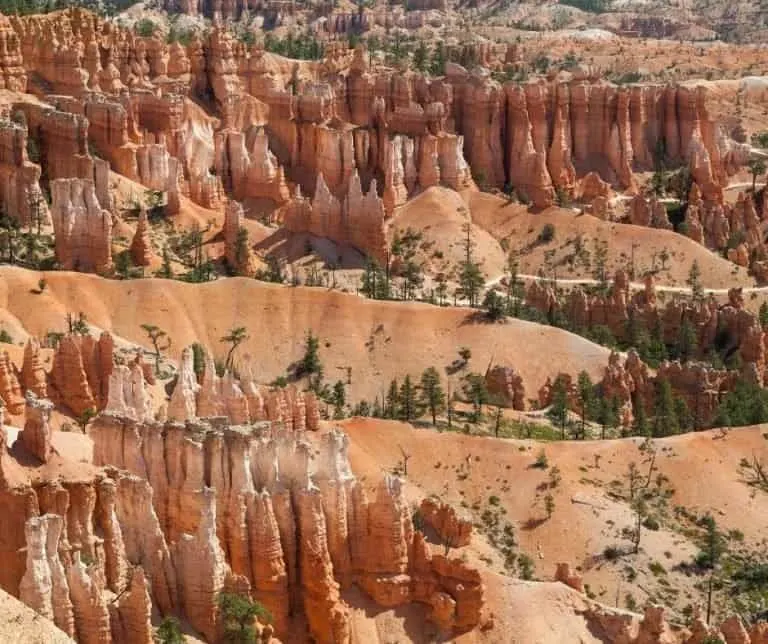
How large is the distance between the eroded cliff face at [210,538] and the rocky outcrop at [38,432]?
158cm

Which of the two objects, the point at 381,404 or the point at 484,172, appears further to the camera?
the point at 484,172

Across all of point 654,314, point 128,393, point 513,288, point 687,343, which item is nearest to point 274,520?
point 128,393

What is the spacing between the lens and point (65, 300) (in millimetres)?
82438

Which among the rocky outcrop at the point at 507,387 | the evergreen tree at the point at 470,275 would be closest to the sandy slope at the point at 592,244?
the evergreen tree at the point at 470,275

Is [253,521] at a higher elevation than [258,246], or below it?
higher

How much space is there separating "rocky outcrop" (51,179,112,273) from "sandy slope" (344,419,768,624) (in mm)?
28145

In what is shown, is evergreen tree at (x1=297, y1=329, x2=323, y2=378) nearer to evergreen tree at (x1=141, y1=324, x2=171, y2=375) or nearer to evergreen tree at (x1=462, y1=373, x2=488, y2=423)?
evergreen tree at (x1=141, y1=324, x2=171, y2=375)

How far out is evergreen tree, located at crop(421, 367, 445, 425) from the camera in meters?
75.3

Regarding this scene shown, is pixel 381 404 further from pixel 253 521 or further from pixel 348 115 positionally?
pixel 348 115

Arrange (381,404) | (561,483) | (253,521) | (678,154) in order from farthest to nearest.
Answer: (678,154)
(381,404)
(561,483)
(253,521)

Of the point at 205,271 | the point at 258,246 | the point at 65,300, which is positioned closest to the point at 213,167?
the point at 258,246

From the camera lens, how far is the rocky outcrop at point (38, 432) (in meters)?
43.2

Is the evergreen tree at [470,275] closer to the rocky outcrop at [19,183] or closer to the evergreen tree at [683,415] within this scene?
the evergreen tree at [683,415]

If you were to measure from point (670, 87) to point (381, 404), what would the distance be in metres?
63.6
